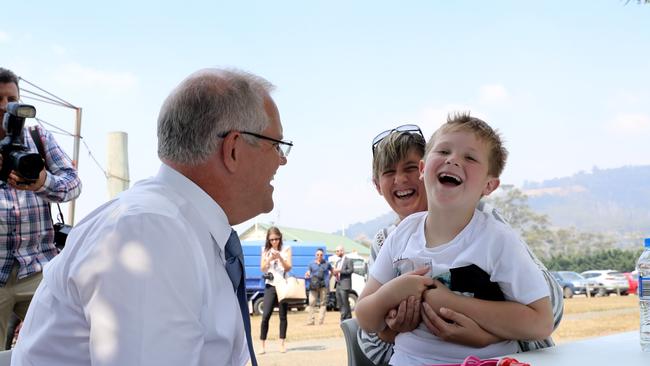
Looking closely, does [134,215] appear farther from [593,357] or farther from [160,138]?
[593,357]

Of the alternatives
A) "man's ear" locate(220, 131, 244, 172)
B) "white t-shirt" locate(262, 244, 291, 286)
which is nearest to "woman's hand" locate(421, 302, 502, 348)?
"man's ear" locate(220, 131, 244, 172)

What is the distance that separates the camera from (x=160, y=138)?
156cm

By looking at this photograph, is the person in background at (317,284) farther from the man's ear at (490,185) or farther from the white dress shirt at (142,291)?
the white dress shirt at (142,291)

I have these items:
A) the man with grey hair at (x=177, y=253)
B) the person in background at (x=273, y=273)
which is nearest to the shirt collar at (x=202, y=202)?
the man with grey hair at (x=177, y=253)

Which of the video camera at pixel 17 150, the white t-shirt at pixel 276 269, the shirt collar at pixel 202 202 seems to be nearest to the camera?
the shirt collar at pixel 202 202

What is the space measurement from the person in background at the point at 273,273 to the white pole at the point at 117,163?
2788mm

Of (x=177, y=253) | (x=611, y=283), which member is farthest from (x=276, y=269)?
(x=611, y=283)

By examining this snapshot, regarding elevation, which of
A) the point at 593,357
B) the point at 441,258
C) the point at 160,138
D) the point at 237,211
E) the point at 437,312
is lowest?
the point at 593,357

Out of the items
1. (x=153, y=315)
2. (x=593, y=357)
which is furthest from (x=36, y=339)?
(x=593, y=357)

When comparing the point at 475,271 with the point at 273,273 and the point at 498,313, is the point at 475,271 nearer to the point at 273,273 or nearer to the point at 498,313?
the point at 498,313

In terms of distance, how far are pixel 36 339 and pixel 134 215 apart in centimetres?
35

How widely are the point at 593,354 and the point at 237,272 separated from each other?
0.97 meters

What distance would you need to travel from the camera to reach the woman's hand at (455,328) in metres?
1.63

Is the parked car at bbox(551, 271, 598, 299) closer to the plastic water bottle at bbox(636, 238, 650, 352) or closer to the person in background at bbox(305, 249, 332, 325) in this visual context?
the person in background at bbox(305, 249, 332, 325)
